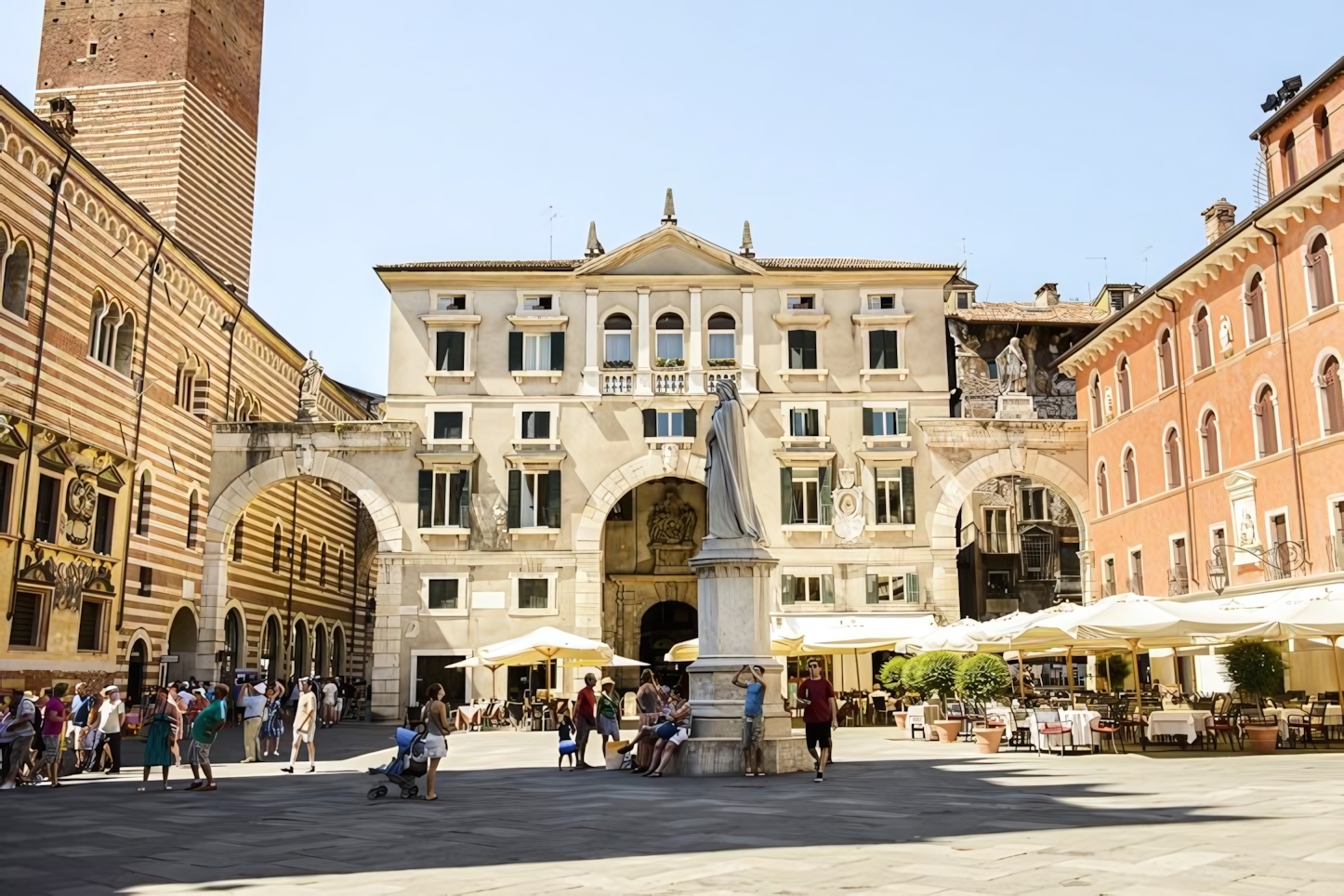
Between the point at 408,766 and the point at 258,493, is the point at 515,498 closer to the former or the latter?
the point at 258,493

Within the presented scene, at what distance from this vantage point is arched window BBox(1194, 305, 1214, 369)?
26688 millimetres

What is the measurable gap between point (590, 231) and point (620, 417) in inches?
256

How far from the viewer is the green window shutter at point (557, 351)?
35.2 metres

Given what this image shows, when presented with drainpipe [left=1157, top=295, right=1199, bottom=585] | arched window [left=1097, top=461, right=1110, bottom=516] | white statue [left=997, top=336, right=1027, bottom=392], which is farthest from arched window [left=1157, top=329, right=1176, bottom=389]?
white statue [left=997, top=336, right=1027, bottom=392]

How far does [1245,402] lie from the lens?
24969mm

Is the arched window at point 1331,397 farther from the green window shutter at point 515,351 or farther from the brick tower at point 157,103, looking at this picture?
the brick tower at point 157,103

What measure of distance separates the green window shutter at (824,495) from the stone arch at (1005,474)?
9.86 feet

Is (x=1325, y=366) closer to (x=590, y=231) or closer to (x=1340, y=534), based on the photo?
(x=1340, y=534)

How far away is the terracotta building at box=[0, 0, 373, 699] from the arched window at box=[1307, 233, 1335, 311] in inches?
963

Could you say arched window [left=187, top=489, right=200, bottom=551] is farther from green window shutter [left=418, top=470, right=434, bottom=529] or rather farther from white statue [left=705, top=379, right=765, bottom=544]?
white statue [left=705, top=379, right=765, bottom=544]

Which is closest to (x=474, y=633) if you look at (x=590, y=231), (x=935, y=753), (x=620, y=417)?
(x=620, y=417)

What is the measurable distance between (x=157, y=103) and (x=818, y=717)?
117ft

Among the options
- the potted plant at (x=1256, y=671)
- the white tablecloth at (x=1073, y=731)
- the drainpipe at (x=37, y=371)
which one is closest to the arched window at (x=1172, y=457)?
the potted plant at (x=1256, y=671)

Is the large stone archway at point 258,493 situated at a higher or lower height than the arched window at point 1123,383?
lower
